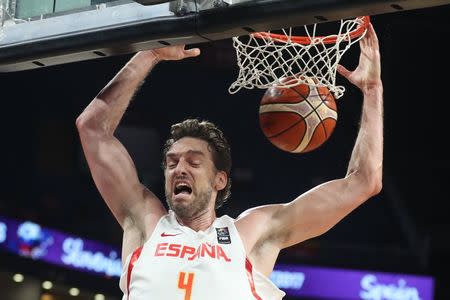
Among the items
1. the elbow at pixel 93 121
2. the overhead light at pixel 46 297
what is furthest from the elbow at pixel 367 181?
the overhead light at pixel 46 297

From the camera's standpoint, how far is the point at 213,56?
37.9ft

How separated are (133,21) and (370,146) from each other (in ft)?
3.64

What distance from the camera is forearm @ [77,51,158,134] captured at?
380 centimetres

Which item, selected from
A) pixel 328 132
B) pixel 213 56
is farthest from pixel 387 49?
pixel 328 132

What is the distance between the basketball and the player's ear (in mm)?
374

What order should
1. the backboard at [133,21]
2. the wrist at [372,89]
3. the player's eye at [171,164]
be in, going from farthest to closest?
the wrist at [372,89] → the player's eye at [171,164] → the backboard at [133,21]

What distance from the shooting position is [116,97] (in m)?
3.82

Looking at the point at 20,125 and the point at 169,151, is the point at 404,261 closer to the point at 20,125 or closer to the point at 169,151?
the point at 20,125

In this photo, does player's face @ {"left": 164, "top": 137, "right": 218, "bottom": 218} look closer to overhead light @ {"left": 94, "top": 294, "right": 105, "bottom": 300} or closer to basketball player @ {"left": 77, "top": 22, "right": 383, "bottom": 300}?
basketball player @ {"left": 77, "top": 22, "right": 383, "bottom": 300}

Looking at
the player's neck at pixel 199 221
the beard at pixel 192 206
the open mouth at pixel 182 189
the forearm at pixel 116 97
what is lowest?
the player's neck at pixel 199 221

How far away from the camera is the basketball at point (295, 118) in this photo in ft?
13.3

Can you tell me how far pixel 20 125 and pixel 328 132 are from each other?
7.73 meters

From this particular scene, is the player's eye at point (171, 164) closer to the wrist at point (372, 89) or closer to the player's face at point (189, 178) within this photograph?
the player's face at point (189, 178)

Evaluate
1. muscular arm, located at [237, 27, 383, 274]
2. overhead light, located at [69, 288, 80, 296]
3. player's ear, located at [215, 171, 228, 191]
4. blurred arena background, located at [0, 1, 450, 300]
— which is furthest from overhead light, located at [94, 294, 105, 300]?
muscular arm, located at [237, 27, 383, 274]
